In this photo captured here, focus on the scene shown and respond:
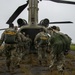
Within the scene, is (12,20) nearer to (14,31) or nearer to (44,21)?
(44,21)

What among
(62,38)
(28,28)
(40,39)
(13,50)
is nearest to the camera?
(62,38)

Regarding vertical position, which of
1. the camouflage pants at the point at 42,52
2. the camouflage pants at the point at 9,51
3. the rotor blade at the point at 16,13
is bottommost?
the camouflage pants at the point at 42,52

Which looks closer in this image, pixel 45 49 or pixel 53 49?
pixel 53 49

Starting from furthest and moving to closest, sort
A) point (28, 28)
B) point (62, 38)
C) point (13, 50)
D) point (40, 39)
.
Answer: point (28, 28) < point (40, 39) < point (13, 50) < point (62, 38)

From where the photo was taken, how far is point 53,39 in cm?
1123

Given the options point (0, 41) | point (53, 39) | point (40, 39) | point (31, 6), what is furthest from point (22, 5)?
point (53, 39)

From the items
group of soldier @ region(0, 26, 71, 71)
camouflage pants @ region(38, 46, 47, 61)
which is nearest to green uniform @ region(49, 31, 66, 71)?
group of soldier @ region(0, 26, 71, 71)

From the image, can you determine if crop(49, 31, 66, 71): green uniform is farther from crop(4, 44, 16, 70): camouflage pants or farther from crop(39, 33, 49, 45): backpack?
crop(39, 33, 49, 45): backpack

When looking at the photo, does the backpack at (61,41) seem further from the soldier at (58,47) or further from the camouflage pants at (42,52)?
the camouflage pants at (42,52)

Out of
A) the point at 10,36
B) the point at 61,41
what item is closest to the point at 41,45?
the point at 10,36

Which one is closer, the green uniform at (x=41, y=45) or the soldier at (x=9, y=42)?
the soldier at (x=9, y=42)

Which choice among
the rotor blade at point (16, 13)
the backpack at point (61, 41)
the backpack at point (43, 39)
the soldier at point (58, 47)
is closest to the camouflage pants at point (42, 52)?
the backpack at point (43, 39)

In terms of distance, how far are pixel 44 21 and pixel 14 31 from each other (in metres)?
8.57

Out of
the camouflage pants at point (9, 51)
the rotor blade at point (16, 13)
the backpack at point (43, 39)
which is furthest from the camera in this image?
the rotor blade at point (16, 13)
